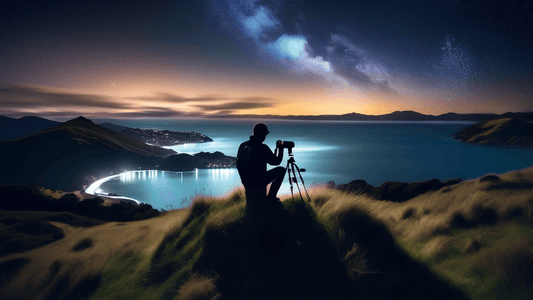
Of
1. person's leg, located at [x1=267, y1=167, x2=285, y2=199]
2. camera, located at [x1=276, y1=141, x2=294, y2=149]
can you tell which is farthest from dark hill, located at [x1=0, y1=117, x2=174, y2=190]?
camera, located at [x1=276, y1=141, x2=294, y2=149]

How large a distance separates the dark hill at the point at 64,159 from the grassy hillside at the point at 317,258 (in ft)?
443

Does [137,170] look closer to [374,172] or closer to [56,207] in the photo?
[56,207]

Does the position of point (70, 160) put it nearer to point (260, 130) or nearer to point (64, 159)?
point (64, 159)

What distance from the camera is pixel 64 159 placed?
412 ft

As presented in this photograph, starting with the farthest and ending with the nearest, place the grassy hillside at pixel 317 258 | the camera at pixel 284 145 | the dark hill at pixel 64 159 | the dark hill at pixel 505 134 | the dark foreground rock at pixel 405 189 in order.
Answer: the dark hill at pixel 505 134, the dark hill at pixel 64 159, the dark foreground rock at pixel 405 189, the camera at pixel 284 145, the grassy hillside at pixel 317 258

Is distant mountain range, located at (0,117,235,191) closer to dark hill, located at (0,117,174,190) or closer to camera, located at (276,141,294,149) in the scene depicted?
dark hill, located at (0,117,174,190)

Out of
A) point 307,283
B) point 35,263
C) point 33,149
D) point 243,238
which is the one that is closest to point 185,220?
point 243,238

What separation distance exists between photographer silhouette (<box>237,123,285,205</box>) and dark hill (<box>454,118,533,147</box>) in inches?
8344

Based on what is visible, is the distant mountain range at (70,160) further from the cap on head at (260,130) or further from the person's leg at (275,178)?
the cap on head at (260,130)

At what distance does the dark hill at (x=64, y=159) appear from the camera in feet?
368

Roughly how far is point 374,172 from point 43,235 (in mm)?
115645

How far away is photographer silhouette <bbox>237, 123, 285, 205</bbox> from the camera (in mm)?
5535

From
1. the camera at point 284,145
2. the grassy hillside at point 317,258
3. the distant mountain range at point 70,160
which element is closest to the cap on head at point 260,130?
the camera at point 284,145

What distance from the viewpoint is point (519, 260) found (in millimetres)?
4059
